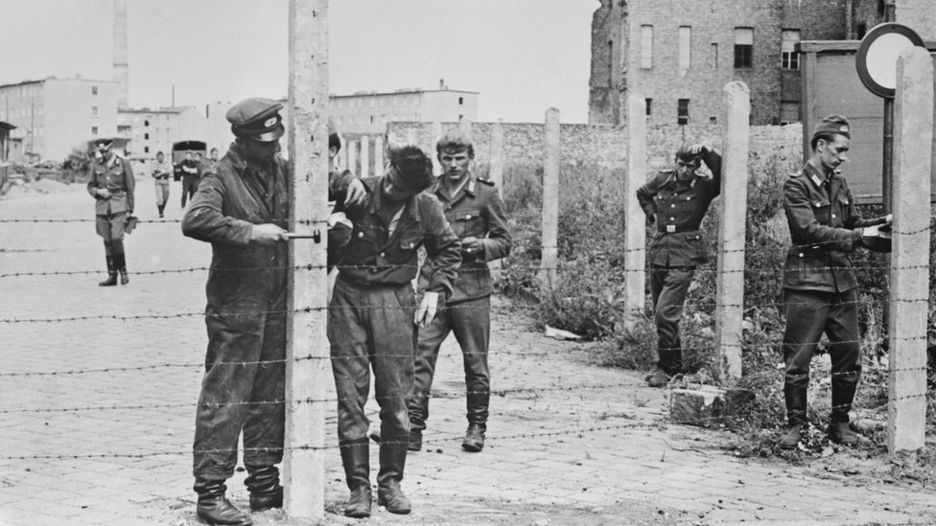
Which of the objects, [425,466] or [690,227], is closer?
[425,466]

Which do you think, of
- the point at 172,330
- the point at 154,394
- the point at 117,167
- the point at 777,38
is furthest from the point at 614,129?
the point at 154,394

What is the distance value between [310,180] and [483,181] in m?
2.78

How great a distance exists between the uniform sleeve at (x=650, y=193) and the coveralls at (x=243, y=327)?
578 cm

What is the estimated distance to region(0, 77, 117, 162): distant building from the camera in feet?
359

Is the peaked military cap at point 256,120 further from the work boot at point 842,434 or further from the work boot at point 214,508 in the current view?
the work boot at point 842,434

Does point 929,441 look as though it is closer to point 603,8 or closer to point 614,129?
point 614,129

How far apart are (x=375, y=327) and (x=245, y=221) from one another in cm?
Result: 98

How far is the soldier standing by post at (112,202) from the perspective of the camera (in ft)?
54.7

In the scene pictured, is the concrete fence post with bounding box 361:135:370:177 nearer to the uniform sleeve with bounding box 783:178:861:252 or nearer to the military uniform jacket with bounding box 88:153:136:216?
the military uniform jacket with bounding box 88:153:136:216

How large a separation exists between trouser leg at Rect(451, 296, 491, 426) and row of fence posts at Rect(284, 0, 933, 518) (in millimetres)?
955

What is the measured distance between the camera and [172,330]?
13445 millimetres

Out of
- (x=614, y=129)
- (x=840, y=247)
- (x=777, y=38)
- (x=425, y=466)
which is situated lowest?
(x=425, y=466)

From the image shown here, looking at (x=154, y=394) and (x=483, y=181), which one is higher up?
(x=483, y=181)

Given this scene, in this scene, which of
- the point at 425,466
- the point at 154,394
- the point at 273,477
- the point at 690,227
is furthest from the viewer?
the point at 690,227
